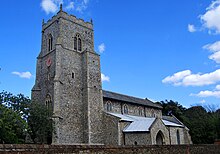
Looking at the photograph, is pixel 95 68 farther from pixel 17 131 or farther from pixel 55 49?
pixel 17 131

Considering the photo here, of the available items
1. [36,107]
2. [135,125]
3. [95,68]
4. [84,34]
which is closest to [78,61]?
[95,68]

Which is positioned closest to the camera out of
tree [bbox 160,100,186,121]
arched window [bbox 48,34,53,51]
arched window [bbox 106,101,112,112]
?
arched window [bbox 48,34,53,51]

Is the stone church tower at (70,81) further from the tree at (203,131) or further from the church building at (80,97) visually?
the tree at (203,131)

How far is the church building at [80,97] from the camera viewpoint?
98.4 feet

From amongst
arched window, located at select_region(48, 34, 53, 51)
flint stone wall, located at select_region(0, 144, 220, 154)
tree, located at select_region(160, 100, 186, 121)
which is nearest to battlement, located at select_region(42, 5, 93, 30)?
arched window, located at select_region(48, 34, 53, 51)

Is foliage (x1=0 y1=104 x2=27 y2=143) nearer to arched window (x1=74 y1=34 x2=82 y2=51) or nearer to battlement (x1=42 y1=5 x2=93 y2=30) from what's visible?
arched window (x1=74 y1=34 x2=82 y2=51)

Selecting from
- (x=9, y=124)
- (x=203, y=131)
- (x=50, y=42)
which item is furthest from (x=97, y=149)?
(x=203, y=131)

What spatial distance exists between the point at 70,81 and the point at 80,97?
281 cm

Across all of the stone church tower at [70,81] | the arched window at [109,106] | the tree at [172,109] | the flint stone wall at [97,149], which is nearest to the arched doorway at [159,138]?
the stone church tower at [70,81]

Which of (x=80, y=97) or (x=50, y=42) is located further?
(x=50, y=42)

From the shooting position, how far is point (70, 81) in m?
33.2

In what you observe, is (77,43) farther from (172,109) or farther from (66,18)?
(172,109)

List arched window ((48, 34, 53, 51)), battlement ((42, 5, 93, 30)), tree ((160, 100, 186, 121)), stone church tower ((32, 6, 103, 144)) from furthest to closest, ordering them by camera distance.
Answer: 1. tree ((160, 100, 186, 121))
2. arched window ((48, 34, 53, 51))
3. battlement ((42, 5, 93, 30))
4. stone church tower ((32, 6, 103, 144))

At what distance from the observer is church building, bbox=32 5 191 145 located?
30.0m
